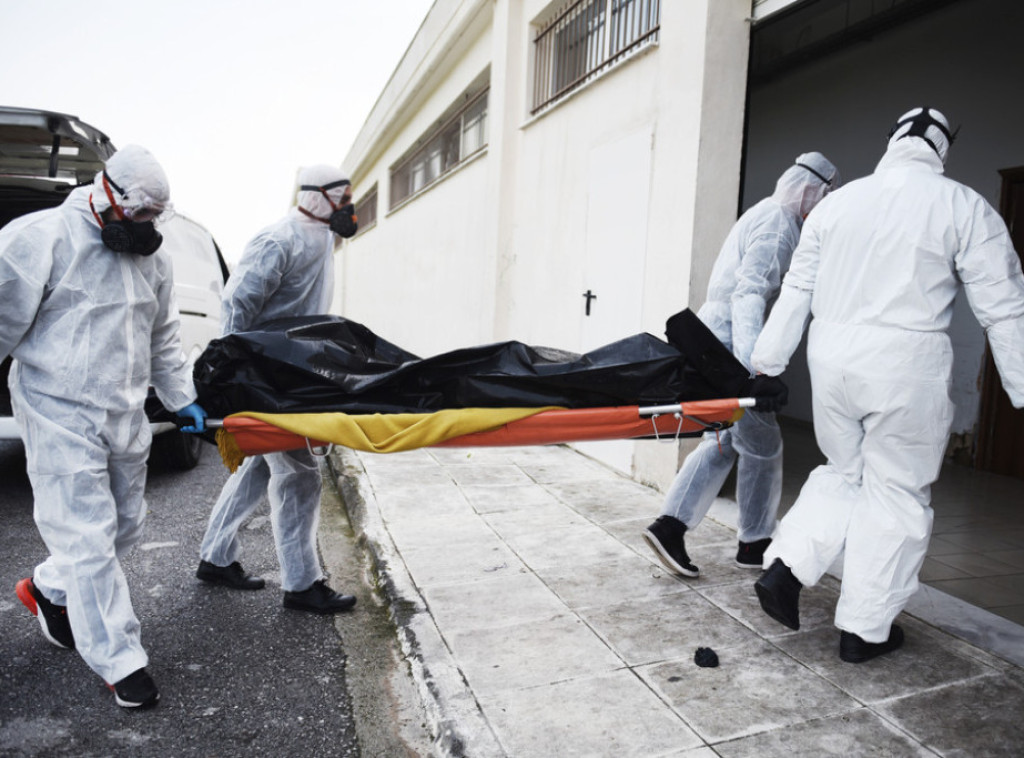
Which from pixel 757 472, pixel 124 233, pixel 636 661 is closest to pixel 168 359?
pixel 124 233

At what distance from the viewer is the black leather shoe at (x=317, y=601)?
344 centimetres

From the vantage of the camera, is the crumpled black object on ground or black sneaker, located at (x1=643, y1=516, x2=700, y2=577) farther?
black sneaker, located at (x1=643, y1=516, x2=700, y2=577)

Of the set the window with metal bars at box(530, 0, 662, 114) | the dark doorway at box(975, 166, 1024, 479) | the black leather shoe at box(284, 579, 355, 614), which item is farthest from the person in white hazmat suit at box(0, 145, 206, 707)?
the dark doorway at box(975, 166, 1024, 479)

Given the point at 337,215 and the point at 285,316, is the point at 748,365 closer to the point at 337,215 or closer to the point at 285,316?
the point at 337,215

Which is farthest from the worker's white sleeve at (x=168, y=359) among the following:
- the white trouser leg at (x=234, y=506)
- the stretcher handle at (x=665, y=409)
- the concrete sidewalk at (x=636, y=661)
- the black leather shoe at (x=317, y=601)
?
the stretcher handle at (x=665, y=409)

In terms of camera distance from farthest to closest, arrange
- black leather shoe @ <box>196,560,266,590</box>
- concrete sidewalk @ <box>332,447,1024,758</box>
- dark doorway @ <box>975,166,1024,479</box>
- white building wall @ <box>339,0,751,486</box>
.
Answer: dark doorway @ <box>975,166,1024,479</box> → white building wall @ <box>339,0,751,486</box> → black leather shoe @ <box>196,560,266,590</box> → concrete sidewalk @ <box>332,447,1024,758</box>

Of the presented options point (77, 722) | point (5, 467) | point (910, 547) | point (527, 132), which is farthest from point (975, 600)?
point (5, 467)

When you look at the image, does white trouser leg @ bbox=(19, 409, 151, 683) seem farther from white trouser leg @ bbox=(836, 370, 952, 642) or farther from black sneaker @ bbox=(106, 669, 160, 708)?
white trouser leg @ bbox=(836, 370, 952, 642)

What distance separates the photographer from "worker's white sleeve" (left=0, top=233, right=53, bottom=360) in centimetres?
250

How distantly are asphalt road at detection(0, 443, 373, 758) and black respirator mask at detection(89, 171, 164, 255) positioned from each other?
154 cm

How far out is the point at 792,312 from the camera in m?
3.00

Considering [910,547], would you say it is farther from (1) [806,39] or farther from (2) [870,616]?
(1) [806,39]

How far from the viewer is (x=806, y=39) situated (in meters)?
8.08

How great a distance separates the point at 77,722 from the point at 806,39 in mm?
8466
